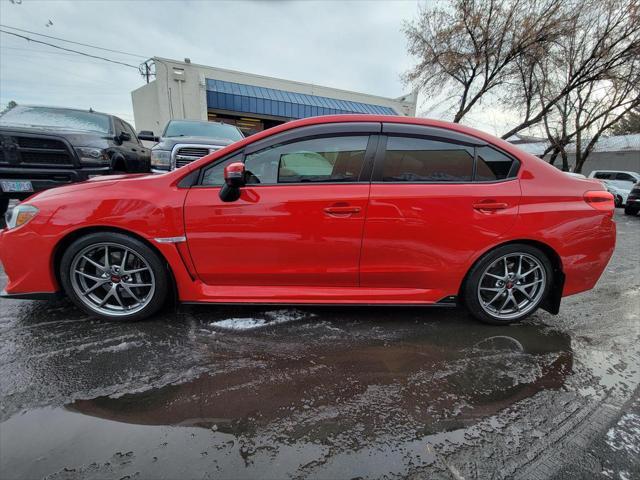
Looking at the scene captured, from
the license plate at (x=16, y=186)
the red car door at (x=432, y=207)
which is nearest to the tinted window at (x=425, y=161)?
the red car door at (x=432, y=207)

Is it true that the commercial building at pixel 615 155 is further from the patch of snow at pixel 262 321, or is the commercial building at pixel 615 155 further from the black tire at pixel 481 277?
the patch of snow at pixel 262 321

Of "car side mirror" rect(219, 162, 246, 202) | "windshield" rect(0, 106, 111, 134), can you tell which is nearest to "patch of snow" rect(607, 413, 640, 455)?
"car side mirror" rect(219, 162, 246, 202)

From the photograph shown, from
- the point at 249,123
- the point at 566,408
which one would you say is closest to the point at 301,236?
the point at 566,408

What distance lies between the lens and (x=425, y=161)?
2.54 metres

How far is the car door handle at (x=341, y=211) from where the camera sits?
94.2 inches

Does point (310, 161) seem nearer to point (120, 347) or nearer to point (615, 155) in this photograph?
point (120, 347)

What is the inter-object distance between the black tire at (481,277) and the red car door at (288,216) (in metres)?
0.98

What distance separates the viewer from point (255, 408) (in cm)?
181

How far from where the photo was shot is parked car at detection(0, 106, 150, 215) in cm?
467

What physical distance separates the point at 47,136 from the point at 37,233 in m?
3.38

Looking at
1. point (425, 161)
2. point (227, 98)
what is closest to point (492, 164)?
point (425, 161)

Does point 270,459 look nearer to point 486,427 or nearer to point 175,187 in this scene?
point 486,427

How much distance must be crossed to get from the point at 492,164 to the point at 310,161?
144cm

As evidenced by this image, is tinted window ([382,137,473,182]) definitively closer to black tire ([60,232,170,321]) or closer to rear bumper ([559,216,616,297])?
rear bumper ([559,216,616,297])
